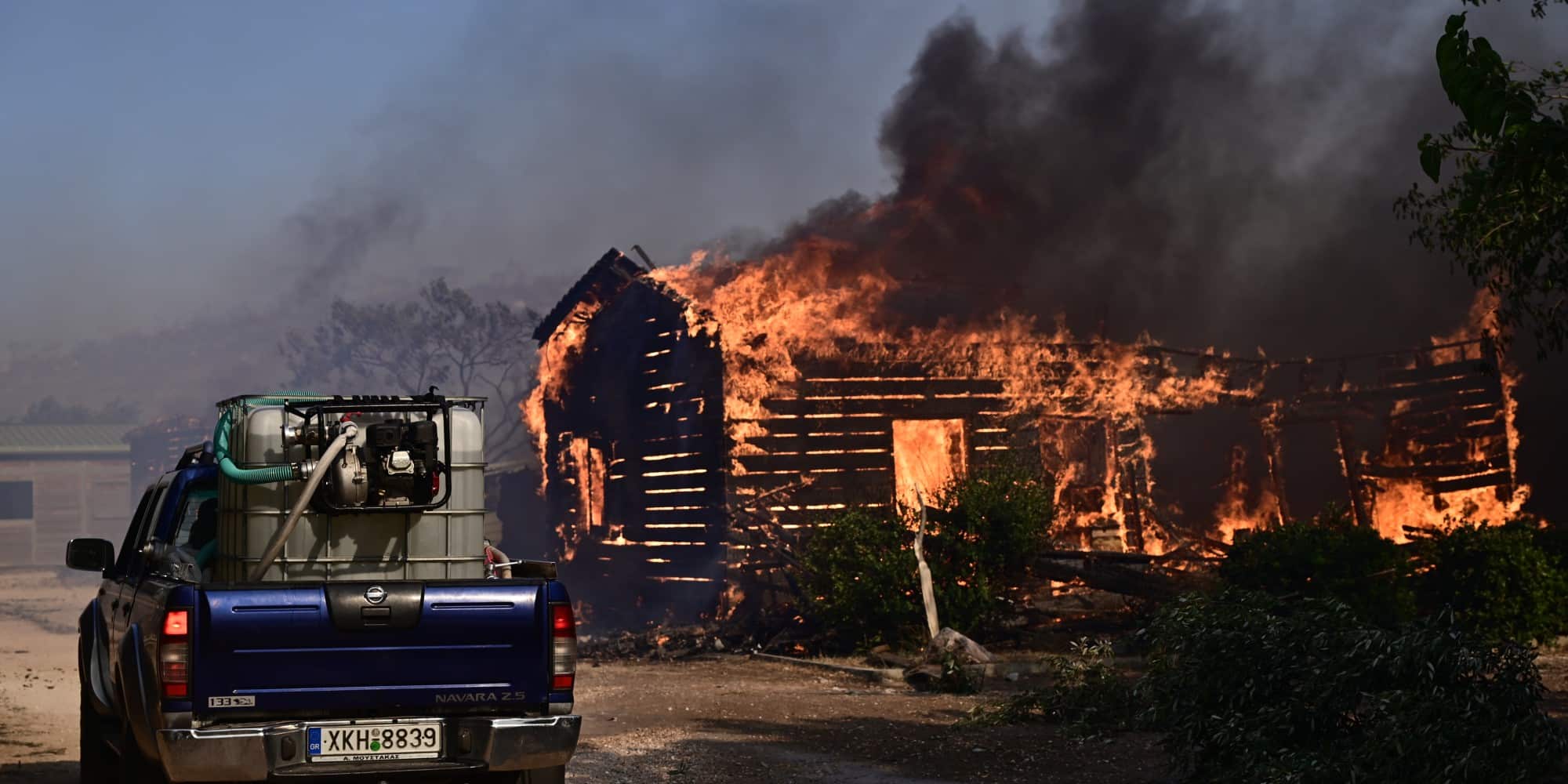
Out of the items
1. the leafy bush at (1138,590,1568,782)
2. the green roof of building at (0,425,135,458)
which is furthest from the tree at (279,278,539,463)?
the leafy bush at (1138,590,1568,782)

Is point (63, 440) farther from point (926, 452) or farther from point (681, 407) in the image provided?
point (926, 452)

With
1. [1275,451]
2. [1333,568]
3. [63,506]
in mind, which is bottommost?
[1333,568]

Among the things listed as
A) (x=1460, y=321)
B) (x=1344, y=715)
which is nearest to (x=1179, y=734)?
(x=1344, y=715)

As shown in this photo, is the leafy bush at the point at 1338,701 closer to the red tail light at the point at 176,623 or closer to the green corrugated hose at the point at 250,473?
the green corrugated hose at the point at 250,473

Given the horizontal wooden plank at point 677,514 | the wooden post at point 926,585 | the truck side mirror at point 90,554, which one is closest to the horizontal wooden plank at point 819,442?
the horizontal wooden plank at point 677,514

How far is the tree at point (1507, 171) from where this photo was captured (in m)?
5.52

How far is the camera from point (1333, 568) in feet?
56.0

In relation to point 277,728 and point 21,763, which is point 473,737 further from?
point 21,763

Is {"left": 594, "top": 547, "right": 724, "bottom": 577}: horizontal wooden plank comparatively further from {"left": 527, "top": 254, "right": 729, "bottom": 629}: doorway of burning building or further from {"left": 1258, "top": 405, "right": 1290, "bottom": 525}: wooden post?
{"left": 1258, "top": 405, "right": 1290, "bottom": 525}: wooden post

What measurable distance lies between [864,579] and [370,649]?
42.6 ft

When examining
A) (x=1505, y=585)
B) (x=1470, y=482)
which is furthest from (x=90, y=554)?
(x=1470, y=482)

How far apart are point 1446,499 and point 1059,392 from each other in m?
7.91

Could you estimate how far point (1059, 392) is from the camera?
26297mm

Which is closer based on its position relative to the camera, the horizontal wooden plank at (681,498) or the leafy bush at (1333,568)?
the leafy bush at (1333,568)
